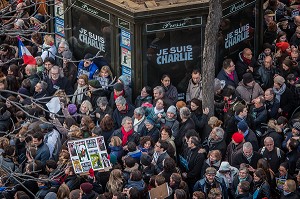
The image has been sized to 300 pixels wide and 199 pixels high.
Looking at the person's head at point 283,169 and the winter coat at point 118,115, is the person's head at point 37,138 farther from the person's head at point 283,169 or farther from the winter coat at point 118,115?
the person's head at point 283,169

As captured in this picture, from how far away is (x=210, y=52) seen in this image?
1808cm

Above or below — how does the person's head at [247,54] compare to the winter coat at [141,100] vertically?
above

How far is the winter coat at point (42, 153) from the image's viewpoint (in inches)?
655

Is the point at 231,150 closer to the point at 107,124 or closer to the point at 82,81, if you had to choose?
the point at 107,124

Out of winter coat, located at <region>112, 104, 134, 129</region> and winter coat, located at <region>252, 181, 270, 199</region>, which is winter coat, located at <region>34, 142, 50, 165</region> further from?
winter coat, located at <region>252, 181, 270, 199</region>

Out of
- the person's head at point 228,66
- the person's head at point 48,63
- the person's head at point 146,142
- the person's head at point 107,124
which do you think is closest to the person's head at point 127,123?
the person's head at point 107,124

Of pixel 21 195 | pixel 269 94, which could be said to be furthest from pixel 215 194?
pixel 269 94

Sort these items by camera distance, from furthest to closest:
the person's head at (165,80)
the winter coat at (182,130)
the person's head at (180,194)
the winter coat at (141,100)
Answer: the person's head at (165,80), the winter coat at (141,100), the winter coat at (182,130), the person's head at (180,194)

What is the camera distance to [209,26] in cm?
1798

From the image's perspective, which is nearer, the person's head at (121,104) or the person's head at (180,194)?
the person's head at (180,194)

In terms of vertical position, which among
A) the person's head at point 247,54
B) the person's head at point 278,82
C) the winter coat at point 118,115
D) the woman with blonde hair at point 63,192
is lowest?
the winter coat at point 118,115

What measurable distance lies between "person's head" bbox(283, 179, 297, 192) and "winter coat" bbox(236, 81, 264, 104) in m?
2.90

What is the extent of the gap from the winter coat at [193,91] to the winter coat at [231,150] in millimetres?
2150

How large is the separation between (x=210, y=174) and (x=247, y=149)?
2.72 feet
